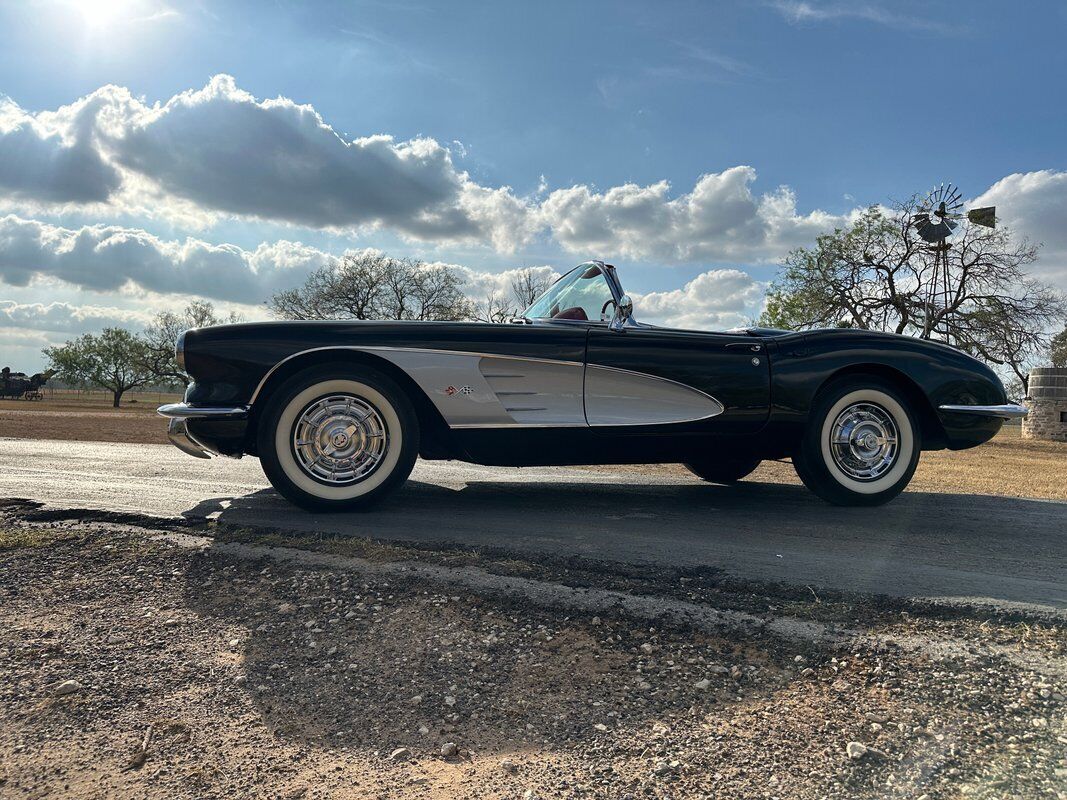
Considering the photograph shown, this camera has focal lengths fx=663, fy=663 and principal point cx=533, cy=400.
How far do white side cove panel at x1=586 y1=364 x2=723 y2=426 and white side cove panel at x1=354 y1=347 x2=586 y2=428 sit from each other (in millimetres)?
91

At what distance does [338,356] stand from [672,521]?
2148mm

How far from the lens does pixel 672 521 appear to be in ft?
12.8

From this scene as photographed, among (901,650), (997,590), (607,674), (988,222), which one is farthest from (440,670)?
(988,222)

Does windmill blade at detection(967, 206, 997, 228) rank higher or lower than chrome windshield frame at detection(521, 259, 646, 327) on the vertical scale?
higher

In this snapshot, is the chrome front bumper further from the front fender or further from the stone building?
the stone building

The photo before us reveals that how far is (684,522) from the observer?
3863 mm

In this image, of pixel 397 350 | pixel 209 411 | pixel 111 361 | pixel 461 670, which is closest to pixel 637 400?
pixel 397 350

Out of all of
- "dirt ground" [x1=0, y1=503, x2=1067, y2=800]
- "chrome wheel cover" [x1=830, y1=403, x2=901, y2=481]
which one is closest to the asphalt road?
"chrome wheel cover" [x1=830, y1=403, x2=901, y2=481]

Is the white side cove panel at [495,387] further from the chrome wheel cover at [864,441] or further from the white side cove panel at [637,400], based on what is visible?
the chrome wheel cover at [864,441]

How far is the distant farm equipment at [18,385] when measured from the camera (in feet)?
210

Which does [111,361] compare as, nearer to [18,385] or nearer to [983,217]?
[18,385]

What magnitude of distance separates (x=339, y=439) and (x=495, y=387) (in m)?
0.92

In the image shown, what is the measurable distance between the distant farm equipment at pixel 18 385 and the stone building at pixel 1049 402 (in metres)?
77.3

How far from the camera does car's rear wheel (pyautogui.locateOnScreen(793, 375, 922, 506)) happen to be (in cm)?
421
